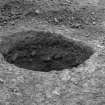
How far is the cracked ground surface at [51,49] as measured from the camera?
3920 mm

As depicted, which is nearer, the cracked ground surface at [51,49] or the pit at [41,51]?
the cracked ground surface at [51,49]

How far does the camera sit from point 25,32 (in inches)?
206

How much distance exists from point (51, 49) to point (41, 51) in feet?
0.63

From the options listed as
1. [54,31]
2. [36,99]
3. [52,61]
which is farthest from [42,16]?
[36,99]

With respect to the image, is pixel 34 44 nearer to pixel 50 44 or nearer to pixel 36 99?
pixel 50 44

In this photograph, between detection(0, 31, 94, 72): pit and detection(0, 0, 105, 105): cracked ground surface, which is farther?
detection(0, 31, 94, 72): pit

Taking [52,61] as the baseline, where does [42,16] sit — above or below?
above

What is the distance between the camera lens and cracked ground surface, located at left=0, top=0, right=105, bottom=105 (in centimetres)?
392

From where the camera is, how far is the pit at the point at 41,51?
5027mm

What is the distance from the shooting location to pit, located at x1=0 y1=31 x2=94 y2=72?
16.5 feet

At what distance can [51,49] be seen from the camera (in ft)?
17.6

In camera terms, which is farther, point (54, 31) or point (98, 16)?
point (98, 16)

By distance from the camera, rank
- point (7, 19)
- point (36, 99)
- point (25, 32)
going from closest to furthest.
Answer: point (36, 99)
point (25, 32)
point (7, 19)

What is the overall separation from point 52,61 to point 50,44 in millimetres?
317
